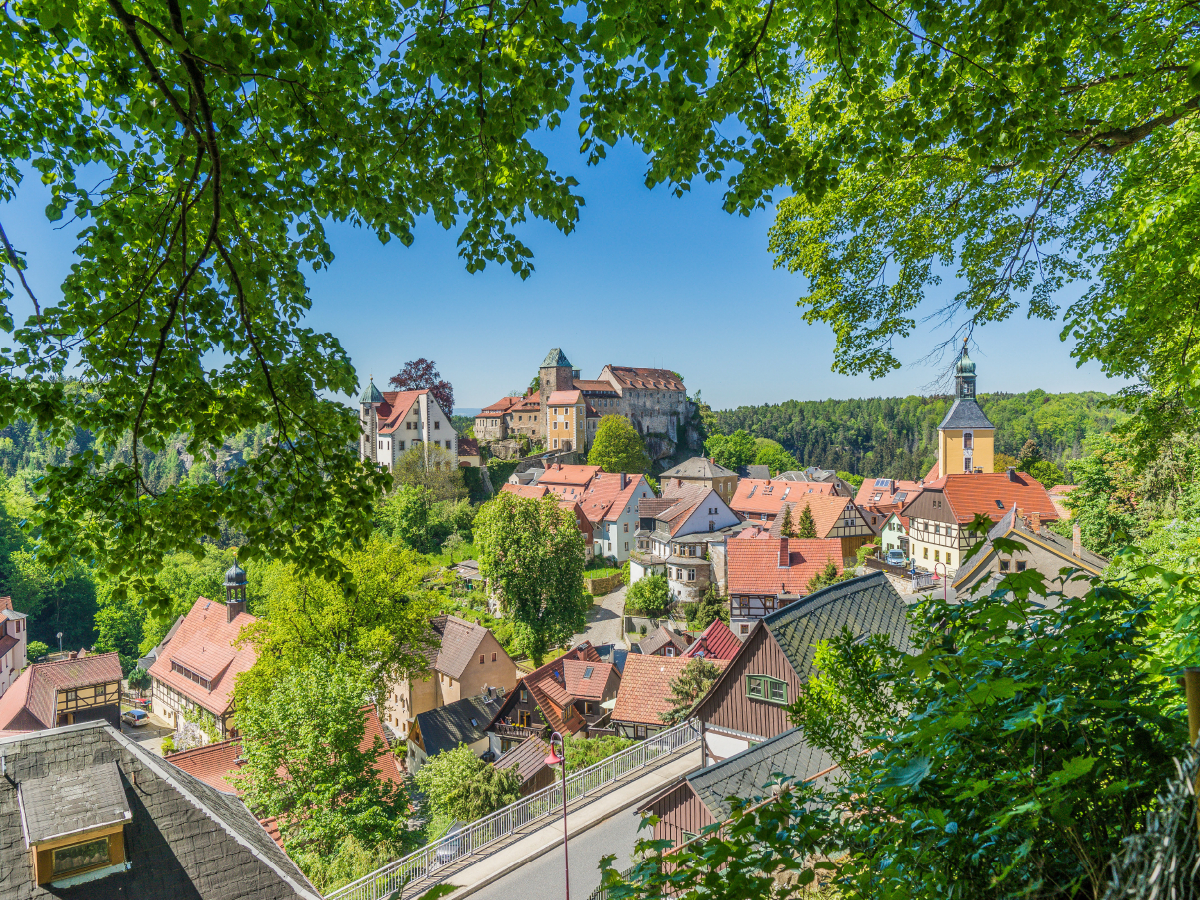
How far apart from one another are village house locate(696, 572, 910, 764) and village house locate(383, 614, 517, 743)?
13860 millimetres

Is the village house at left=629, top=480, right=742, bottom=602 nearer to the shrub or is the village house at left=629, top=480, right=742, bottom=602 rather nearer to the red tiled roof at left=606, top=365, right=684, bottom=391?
the shrub

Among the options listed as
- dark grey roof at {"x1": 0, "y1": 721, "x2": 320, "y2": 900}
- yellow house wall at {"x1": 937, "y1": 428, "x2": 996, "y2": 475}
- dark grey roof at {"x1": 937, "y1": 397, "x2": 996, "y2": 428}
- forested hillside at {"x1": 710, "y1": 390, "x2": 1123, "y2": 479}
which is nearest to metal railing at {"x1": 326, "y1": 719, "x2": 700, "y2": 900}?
dark grey roof at {"x1": 0, "y1": 721, "x2": 320, "y2": 900}

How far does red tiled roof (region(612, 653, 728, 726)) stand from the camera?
19.2m

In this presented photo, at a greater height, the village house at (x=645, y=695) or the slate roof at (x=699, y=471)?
the slate roof at (x=699, y=471)

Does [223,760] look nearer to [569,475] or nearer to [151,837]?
[151,837]

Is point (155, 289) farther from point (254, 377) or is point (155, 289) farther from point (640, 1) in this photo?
point (640, 1)

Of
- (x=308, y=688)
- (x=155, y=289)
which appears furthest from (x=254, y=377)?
(x=308, y=688)

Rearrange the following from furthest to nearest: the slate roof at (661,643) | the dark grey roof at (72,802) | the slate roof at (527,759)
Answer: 1. the slate roof at (661,643)
2. the slate roof at (527,759)
3. the dark grey roof at (72,802)

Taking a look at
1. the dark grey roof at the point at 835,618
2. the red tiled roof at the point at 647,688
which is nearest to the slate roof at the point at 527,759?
the red tiled roof at the point at 647,688

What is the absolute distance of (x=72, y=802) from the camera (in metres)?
6.80

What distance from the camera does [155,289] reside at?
3.74 meters

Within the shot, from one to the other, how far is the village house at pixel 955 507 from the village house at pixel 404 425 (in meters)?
33.6

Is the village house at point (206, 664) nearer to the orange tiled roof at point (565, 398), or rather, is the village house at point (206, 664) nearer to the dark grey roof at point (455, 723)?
the dark grey roof at point (455, 723)

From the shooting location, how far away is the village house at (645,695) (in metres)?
19.2
